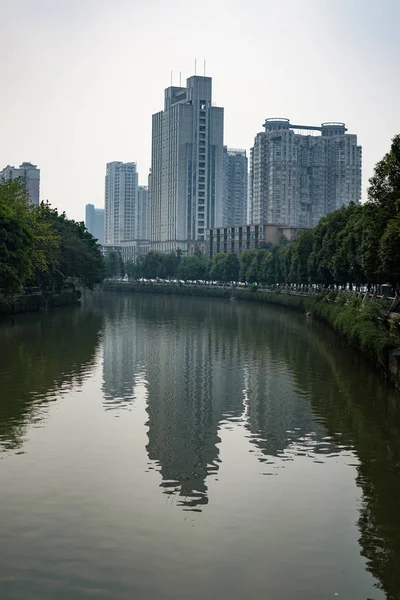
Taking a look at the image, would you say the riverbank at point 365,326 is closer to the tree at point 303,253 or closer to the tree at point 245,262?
the tree at point 303,253

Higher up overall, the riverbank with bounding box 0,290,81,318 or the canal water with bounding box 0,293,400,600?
the riverbank with bounding box 0,290,81,318

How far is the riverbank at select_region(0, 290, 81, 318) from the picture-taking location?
65.3 m

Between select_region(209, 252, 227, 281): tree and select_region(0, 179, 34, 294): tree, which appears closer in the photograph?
select_region(0, 179, 34, 294): tree

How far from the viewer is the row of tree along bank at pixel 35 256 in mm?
58375

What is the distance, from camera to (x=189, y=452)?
19828 millimetres

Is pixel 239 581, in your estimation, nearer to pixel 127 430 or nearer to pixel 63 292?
pixel 127 430

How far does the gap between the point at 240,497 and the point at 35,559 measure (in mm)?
4810

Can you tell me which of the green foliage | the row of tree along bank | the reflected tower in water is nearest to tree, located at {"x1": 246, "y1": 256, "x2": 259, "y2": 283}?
the green foliage

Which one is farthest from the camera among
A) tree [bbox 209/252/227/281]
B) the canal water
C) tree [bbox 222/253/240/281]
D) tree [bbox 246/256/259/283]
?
tree [bbox 209/252/227/281]

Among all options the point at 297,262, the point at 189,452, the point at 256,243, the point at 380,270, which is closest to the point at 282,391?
the point at 189,452

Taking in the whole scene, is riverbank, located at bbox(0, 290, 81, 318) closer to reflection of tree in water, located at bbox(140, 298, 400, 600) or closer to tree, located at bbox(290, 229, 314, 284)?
reflection of tree in water, located at bbox(140, 298, 400, 600)

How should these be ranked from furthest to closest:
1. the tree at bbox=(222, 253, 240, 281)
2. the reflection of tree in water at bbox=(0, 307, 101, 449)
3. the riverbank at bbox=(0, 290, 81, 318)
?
the tree at bbox=(222, 253, 240, 281) → the riverbank at bbox=(0, 290, 81, 318) → the reflection of tree in water at bbox=(0, 307, 101, 449)

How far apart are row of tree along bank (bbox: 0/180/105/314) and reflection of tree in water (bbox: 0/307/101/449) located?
157 inches

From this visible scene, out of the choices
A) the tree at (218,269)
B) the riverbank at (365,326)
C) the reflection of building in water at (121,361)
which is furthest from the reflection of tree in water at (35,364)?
the tree at (218,269)
